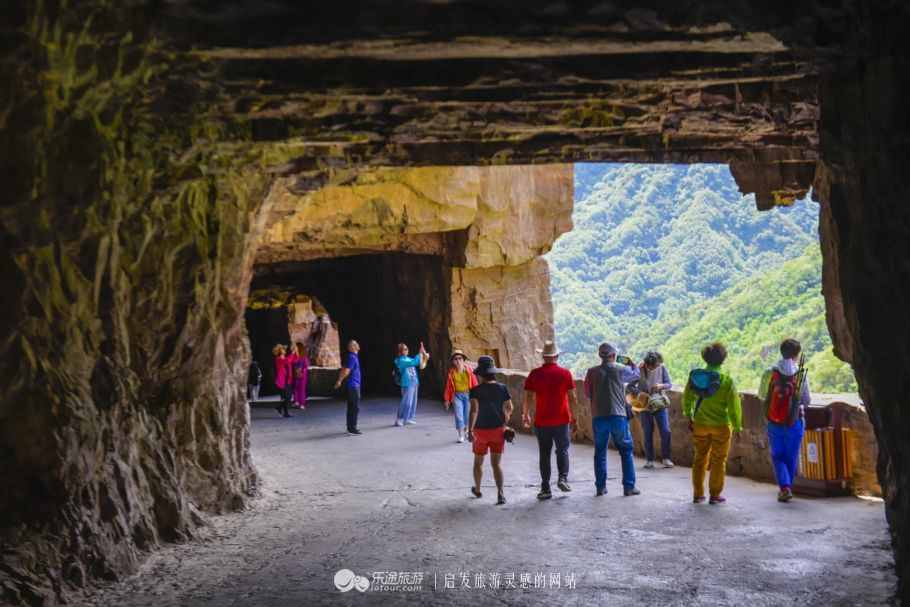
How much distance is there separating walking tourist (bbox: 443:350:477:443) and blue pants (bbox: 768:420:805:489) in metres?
5.74

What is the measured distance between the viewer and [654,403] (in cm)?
1220

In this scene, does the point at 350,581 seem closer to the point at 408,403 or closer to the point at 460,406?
the point at 460,406

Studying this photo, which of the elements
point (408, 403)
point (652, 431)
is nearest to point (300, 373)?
point (408, 403)

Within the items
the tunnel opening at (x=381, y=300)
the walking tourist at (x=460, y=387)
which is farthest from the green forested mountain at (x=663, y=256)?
the walking tourist at (x=460, y=387)

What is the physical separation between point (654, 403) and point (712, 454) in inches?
84.4

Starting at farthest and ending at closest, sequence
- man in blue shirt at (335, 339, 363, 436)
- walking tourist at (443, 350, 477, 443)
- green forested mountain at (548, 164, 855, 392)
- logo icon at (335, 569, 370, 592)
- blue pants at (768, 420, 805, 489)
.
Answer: green forested mountain at (548, 164, 855, 392)
man in blue shirt at (335, 339, 363, 436)
walking tourist at (443, 350, 477, 443)
blue pants at (768, 420, 805, 489)
logo icon at (335, 569, 370, 592)

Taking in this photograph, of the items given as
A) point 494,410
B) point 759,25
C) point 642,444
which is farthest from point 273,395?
point 759,25

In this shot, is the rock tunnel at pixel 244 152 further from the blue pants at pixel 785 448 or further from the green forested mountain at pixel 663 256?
the green forested mountain at pixel 663 256

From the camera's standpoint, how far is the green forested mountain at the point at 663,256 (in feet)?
196

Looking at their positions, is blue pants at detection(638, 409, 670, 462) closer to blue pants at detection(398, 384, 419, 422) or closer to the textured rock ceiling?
the textured rock ceiling

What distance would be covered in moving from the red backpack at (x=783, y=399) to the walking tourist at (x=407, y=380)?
8.30 meters

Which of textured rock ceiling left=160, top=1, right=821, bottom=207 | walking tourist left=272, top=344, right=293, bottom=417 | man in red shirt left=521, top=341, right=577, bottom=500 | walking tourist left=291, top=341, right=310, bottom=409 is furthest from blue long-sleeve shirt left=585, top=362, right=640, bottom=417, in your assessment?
walking tourist left=291, top=341, right=310, bottom=409

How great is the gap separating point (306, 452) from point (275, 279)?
14869 mm

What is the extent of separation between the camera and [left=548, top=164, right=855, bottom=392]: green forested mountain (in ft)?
196
